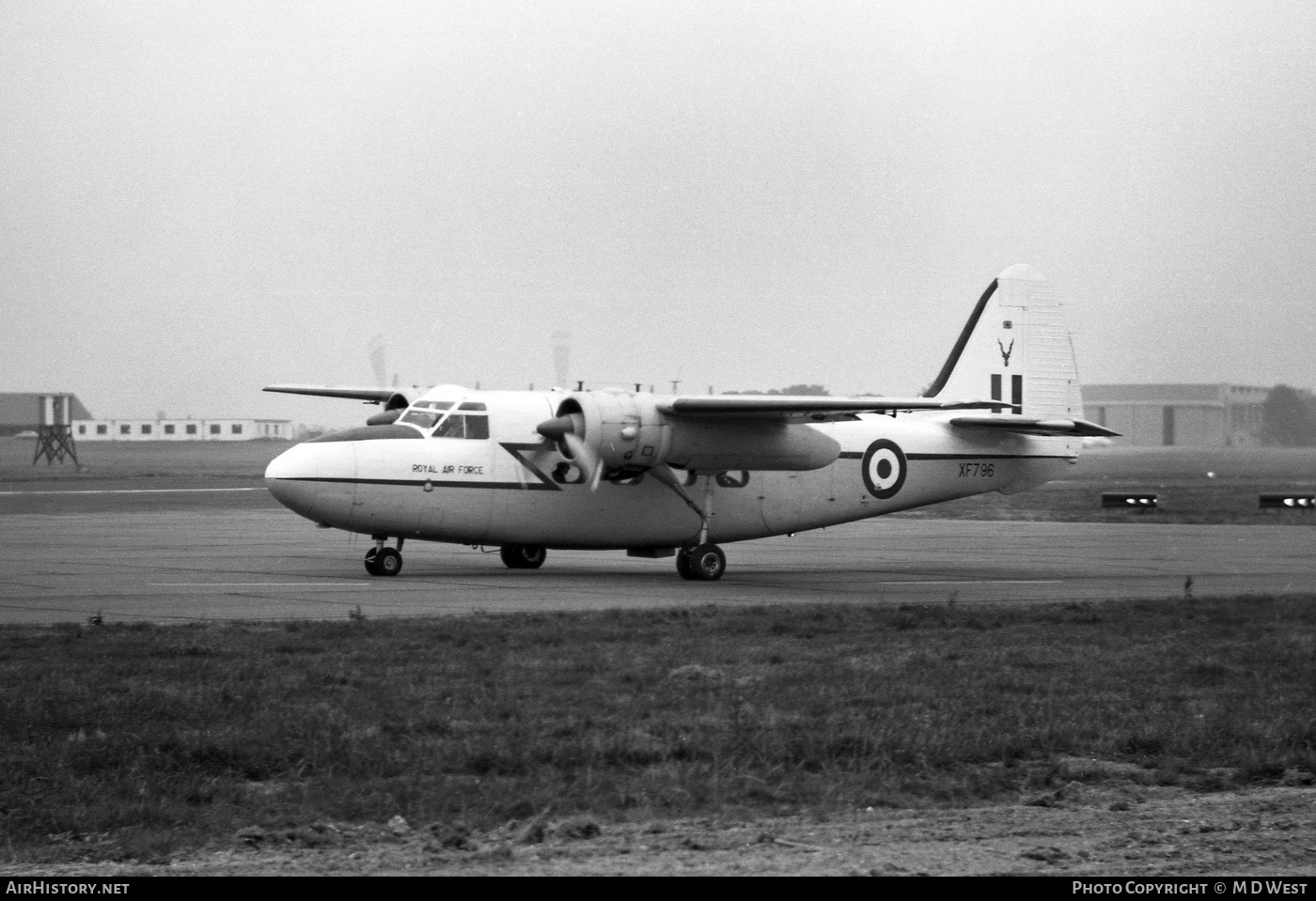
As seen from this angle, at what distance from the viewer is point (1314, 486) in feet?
179

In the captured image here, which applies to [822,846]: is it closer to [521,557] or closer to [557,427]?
[557,427]

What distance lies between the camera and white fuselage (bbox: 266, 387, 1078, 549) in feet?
74.3

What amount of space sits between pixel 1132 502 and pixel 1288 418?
997cm

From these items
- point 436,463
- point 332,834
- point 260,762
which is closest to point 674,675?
point 260,762

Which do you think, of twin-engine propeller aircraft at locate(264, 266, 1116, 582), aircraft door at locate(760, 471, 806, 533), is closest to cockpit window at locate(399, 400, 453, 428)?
twin-engine propeller aircraft at locate(264, 266, 1116, 582)

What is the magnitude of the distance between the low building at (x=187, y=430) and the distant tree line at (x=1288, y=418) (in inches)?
3702

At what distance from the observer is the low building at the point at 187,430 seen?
13350cm

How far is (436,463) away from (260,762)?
1398 cm

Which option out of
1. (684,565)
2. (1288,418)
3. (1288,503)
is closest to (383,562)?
(684,565)

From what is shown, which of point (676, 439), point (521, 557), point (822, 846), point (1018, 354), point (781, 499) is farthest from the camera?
point (1018, 354)

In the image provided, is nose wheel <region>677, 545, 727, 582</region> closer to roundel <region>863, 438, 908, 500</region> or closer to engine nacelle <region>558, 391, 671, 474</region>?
engine nacelle <region>558, 391, 671, 474</region>

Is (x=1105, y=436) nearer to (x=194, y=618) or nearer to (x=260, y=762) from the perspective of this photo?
(x=194, y=618)

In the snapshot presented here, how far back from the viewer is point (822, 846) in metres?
7.38

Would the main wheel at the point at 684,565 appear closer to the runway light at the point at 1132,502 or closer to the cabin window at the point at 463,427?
the cabin window at the point at 463,427
